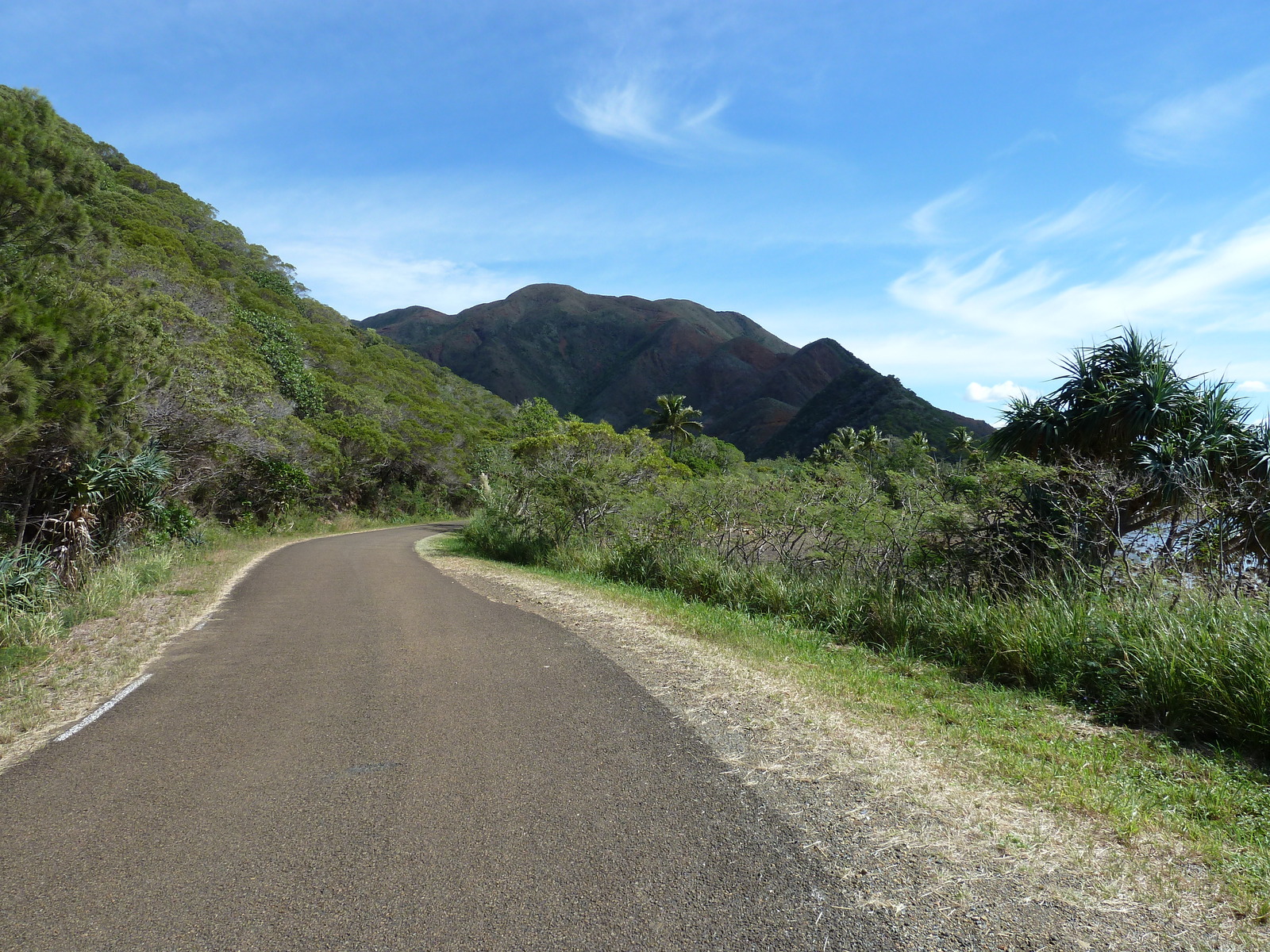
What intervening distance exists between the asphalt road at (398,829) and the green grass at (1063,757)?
1.58 meters

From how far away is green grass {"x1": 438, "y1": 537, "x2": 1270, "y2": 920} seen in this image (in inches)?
146

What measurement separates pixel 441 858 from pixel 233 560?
16538 millimetres

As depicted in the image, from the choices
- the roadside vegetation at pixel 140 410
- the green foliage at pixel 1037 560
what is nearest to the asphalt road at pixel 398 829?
the roadside vegetation at pixel 140 410

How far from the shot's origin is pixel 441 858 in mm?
3494

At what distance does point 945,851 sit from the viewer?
351 cm

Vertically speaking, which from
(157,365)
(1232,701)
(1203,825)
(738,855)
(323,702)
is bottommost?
(323,702)

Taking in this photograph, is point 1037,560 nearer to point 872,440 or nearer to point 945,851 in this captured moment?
point 945,851

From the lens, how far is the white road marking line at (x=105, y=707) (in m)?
5.30

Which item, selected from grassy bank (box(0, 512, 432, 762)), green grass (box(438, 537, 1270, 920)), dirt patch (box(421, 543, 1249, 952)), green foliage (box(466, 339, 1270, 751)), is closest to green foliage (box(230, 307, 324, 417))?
grassy bank (box(0, 512, 432, 762))

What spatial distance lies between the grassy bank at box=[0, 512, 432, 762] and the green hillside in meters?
1.34

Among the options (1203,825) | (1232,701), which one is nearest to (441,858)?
(1203,825)

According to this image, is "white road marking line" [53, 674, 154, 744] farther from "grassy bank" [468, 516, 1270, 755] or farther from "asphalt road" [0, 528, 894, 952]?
"grassy bank" [468, 516, 1270, 755]

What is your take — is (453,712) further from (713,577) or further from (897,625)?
(713,577)

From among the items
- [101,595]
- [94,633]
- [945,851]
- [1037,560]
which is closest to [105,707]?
[94,633]
